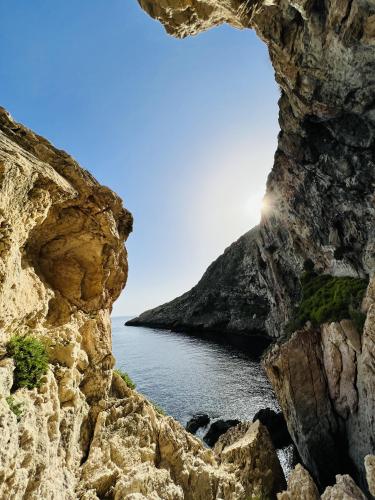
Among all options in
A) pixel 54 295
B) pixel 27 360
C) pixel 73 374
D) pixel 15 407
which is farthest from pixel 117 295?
pixel 15 407

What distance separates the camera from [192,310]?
124938mm

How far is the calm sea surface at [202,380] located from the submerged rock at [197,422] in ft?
2.68

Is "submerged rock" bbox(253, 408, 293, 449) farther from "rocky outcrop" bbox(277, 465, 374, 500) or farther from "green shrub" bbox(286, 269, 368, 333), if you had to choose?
"rocky outcrop" bbox(277, 465, 374, 500)

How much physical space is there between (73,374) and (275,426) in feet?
91.0

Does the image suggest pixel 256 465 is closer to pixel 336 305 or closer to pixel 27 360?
pixel 336 305

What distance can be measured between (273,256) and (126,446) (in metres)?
52.3

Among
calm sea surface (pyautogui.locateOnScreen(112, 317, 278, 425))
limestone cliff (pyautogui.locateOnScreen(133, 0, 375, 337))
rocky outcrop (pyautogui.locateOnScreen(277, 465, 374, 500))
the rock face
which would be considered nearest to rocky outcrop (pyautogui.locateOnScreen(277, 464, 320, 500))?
rocky outcrop (pyautogui.locateOnScreen(277, 465, 374, 500))

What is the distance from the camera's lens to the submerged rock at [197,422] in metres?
32.5

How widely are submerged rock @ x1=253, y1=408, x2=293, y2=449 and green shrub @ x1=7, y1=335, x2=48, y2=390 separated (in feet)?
89.8

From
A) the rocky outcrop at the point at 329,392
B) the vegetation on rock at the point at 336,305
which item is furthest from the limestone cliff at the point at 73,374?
the vegetation on rock at the point at 336,305

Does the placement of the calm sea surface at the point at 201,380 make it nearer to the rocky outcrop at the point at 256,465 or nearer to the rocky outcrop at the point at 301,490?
the rocky outcrop at the point at 256,465

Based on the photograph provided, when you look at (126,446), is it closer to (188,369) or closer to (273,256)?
(188,369)

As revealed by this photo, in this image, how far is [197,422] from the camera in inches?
1321

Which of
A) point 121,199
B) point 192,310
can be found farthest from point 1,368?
point 192,310
